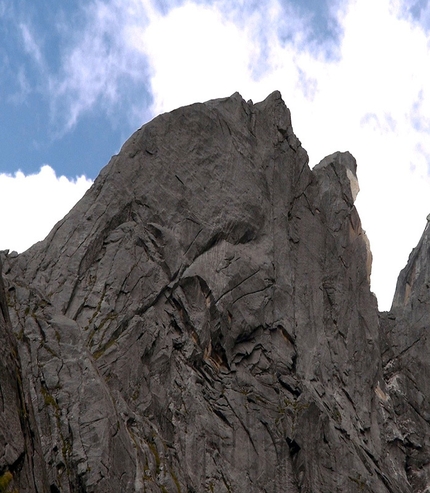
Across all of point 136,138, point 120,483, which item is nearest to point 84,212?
point 136,138

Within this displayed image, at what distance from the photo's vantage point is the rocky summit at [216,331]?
54469 mm

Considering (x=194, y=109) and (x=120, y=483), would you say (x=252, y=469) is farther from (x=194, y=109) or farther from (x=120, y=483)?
(x=194, y=109)

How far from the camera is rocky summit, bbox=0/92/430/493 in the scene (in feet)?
179

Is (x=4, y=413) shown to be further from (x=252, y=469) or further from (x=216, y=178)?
(x=216, y=178)

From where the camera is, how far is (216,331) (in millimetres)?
66188

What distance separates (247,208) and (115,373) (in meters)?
20.9

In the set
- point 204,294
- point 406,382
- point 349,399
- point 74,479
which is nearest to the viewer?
point 74,479

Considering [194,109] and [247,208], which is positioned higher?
[194,109]

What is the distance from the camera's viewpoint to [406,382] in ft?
272

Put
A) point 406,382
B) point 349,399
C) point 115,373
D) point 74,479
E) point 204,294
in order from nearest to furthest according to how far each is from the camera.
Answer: point 74,479
point 115,373
point 204,294
point 349,399
point 406,382

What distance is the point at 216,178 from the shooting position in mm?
74062

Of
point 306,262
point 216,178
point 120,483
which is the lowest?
point 120,483

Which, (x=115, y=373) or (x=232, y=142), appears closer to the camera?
(x=115, y=373)

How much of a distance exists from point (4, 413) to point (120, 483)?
15.7 meters
